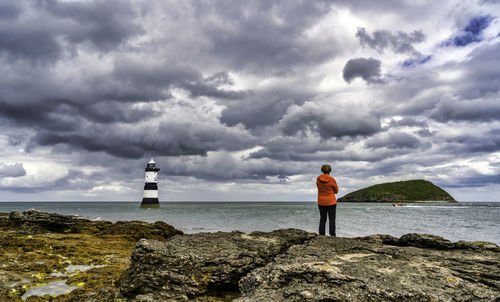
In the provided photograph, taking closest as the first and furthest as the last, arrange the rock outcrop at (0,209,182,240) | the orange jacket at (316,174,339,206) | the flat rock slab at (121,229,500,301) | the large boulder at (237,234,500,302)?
the large boulder at (237,234,500,302) → the flat rock slab at (121,229,500,301) → the orange jacket at (316,174,339,206) → the rock outcrop at (0,209,182,240)

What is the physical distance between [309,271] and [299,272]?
0.50ft

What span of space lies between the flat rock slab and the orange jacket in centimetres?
303

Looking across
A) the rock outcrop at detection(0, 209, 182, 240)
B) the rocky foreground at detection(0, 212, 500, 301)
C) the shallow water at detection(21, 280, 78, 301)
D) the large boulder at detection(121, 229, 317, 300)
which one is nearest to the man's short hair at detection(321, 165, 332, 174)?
the rocky foreground at detection(0, 212, 500, 301)

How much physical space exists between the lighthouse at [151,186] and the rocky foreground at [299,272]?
233 ft

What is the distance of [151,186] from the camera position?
77438 millimetres

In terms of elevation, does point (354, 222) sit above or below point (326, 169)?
below

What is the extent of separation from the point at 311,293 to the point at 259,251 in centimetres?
237

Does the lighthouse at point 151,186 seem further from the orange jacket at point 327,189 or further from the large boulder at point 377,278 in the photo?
the large boulder at point 377,278

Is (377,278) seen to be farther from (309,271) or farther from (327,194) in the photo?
(327,194)

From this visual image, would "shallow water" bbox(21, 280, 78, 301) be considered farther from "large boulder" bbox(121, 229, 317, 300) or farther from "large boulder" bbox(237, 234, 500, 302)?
"large boulder" bbox(237, 234, 500, 302)

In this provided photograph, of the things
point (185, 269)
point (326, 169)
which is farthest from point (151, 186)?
point (185, 269)

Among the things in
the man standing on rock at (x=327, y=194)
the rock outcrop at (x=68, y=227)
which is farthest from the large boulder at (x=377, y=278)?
the rock outcrop at (x=68, y=227)

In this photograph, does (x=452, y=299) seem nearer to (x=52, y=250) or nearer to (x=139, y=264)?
(x=139, y=264)

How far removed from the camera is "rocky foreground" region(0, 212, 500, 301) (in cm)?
425
